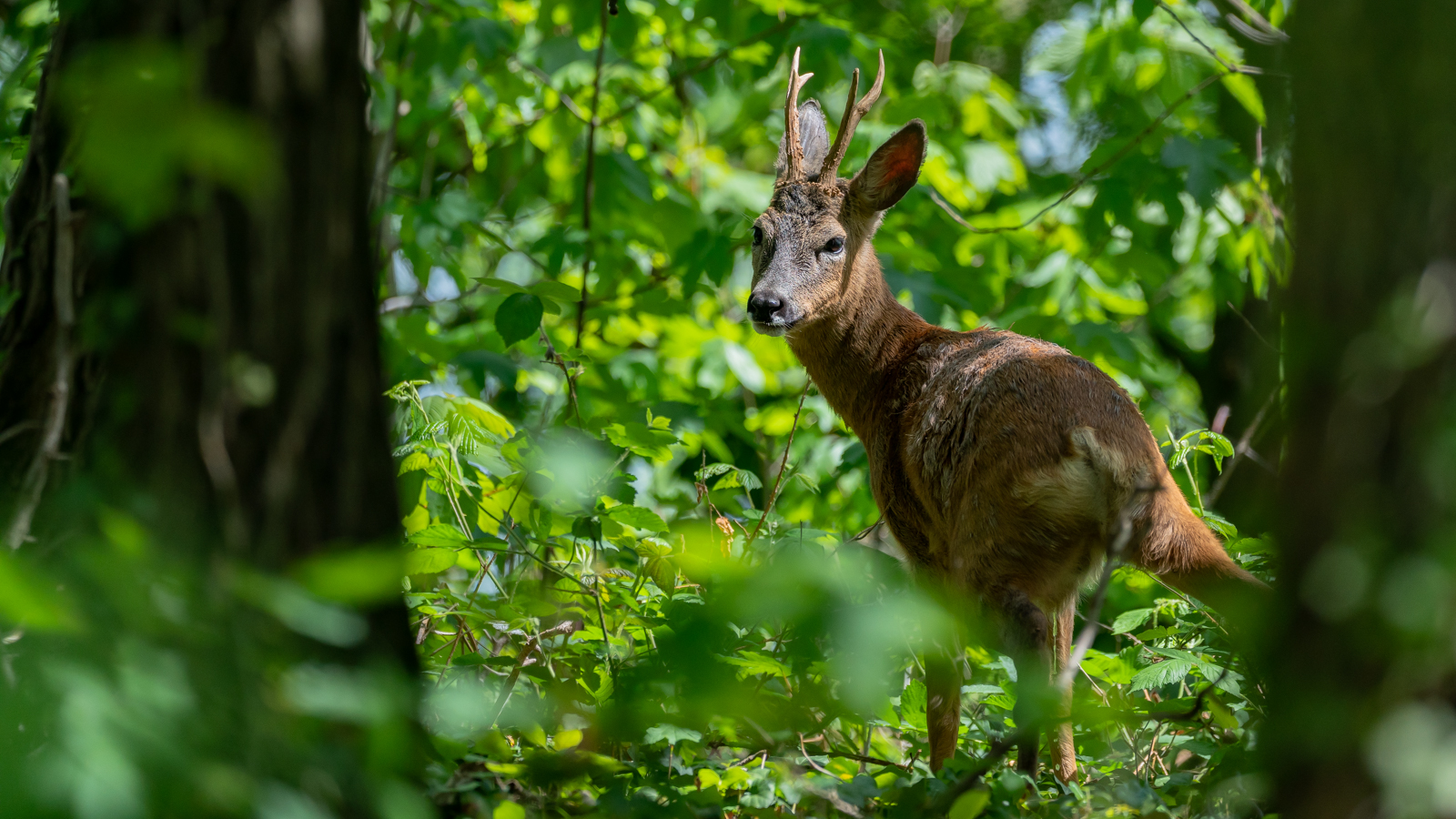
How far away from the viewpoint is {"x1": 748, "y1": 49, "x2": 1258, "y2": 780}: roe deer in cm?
364

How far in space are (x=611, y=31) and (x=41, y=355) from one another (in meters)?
4.64

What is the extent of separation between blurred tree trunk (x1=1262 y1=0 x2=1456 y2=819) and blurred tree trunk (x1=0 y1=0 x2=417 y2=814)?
4.70 ft

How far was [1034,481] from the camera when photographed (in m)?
3.78

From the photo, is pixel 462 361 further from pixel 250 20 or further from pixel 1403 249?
pixel 1403 249

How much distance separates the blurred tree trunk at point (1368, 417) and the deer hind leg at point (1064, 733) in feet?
5.67

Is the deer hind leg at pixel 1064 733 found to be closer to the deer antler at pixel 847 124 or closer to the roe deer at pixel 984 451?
the roe deer at pixel 984 451

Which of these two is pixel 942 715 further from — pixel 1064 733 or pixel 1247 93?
pixel 1247 93

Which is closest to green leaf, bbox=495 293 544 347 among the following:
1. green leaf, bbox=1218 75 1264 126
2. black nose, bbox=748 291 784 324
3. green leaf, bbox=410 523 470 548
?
green leaf, bbox=410 523 470 548

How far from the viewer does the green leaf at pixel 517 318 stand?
11.2 feet

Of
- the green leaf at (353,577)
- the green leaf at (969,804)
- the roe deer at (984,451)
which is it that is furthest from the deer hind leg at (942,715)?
the green leaf at (353,577)

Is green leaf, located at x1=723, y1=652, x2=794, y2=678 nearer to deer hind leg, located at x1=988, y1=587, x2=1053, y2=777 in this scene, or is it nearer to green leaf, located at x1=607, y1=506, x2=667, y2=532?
green leaf, located at x1=607, y1=506, x2=667, y2=532

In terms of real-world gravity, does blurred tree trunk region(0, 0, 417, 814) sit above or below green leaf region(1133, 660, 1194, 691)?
above

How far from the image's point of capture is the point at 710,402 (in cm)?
694

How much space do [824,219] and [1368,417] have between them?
3.98 m
